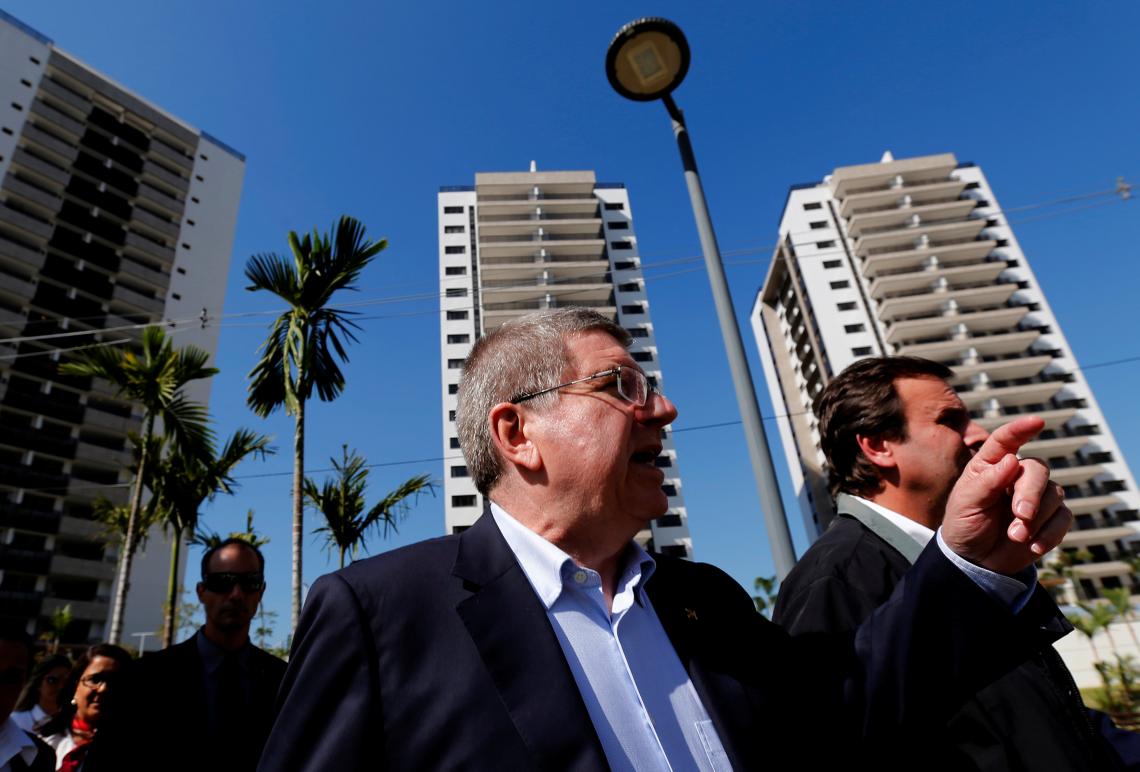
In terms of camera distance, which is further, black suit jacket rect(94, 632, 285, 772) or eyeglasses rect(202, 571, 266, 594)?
eyeglasses rect(202, 571, 266, 594)

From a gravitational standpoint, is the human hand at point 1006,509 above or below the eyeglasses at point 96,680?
above

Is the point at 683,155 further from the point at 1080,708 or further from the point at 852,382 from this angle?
the point at 1080,708

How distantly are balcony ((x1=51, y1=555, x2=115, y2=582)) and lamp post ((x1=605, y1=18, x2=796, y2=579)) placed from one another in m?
49.7

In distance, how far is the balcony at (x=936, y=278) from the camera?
5997cm

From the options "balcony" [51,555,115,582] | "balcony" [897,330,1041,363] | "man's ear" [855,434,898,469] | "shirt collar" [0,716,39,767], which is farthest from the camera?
"balcony" [897,330,1041,363]

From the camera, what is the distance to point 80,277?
4703 cm

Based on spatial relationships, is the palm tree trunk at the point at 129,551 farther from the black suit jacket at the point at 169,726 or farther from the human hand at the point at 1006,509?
the human hand at the point at 1006,509

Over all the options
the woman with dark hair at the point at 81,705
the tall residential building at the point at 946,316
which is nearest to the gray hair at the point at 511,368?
the woman with dark hair at the point at 81,705

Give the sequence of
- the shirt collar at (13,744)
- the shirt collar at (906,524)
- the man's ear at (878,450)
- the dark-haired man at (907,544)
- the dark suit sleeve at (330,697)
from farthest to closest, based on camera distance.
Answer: the shirt collar at (13,744), the man's ear at (878,450), the shirt collar at (906,524), the dark-haired man at (907,544), the dark suit sleeve at (330,697)

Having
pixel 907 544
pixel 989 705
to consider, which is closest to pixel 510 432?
pixel 907 544

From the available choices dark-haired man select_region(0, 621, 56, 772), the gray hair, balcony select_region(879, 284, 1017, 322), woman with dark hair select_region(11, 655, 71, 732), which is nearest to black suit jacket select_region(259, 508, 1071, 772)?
the gray hair

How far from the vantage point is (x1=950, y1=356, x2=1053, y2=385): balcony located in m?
55.4

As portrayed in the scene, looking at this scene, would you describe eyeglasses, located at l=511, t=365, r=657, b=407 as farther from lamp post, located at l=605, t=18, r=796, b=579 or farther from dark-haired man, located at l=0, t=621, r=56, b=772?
dark-haired man, located at l=0, t=621, r=56, b=772

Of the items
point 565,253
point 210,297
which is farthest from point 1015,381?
point 210,297
